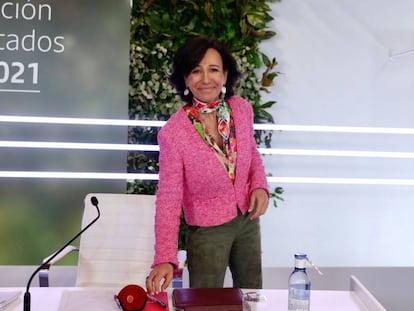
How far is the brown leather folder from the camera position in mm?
1621

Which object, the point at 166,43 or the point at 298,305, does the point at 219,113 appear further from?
the point at 166,43

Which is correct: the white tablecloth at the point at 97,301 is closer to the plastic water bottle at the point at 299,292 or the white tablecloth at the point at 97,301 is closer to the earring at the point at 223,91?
the plastic water bottle at the point at 299,292

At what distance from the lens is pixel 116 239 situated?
2633 millimetres

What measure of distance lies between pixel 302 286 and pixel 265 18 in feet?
8.35

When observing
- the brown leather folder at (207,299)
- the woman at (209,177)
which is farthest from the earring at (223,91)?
the brown leather folder at (207,299)

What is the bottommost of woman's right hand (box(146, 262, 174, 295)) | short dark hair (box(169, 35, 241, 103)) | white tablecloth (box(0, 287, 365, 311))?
white tablecloth (box(0, 287, 365, 311))

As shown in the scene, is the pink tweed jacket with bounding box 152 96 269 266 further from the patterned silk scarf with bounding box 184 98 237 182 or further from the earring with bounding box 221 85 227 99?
the earring with bounding box 221 85 227 99

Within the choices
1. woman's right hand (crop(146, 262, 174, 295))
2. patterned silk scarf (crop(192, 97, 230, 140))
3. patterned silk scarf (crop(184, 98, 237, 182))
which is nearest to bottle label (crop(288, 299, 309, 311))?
woman's right hand (crop(146, 262, 174, 295))

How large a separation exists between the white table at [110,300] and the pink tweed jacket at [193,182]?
0.27 meters

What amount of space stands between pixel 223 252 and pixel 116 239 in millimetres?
766

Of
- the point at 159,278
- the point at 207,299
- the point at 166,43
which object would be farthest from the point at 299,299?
the point at 166,43

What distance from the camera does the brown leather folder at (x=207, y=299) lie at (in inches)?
63.8

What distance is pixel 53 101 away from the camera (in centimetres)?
371

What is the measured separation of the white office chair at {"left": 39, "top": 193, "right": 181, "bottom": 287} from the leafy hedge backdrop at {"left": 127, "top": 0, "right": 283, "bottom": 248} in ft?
3.81
